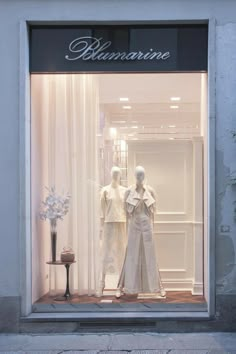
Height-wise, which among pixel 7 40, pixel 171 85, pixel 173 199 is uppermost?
pixel 7 40

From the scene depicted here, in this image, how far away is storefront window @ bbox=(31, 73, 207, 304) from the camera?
7199 millimetres

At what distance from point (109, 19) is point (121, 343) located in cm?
396

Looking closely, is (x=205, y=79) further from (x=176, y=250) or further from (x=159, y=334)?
(x=159, y=334)

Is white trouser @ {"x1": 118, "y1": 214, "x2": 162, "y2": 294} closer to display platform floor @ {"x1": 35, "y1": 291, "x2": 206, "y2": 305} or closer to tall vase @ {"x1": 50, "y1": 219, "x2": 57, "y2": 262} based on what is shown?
display platform floor @ {"x1": 35, "y1": 291, "x2": 206, "y2": 305}

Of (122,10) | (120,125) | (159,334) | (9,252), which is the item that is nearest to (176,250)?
(159,334)

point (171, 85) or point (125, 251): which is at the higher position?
point (171, 85)

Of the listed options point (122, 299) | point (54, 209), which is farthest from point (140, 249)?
point (54, 209)

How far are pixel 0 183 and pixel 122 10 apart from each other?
2.66 metres

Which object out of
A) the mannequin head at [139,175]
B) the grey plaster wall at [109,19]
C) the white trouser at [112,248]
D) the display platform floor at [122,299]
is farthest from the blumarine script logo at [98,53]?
the display platform floor at [122,299]

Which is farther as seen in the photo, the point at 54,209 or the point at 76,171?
the point at 76,171

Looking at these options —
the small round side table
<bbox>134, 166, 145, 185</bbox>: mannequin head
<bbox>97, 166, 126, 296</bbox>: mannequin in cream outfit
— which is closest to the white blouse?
<bbox>97, 166, 126, 296</bbox>: mannequin in cream outfit

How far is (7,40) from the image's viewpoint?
257 inches

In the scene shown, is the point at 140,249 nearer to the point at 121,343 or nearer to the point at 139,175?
the point at 139,175

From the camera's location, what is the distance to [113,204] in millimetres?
7344
